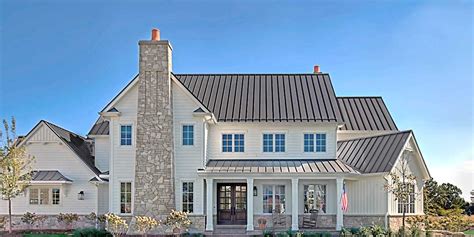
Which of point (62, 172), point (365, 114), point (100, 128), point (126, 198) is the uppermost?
point (365, 114)

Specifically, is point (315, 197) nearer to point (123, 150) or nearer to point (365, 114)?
point (365, 114)

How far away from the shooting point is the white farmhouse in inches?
1056

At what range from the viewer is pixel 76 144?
3169 centimetres

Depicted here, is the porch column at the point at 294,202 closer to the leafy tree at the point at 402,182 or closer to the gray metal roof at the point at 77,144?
the leafy tree at the point at 402,182

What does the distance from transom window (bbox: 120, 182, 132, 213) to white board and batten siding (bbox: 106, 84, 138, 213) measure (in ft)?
0.53

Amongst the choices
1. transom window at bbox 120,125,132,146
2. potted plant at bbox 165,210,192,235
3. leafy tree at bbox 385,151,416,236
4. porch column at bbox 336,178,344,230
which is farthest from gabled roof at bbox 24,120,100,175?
leafy tree at bbox 385,151,416,236

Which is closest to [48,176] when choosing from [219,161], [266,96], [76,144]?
[76,144]

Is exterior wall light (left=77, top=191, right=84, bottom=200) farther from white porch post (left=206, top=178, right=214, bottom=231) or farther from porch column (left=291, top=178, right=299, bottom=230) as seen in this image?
porch column (left=291, top=178, right=299, bottom=230)

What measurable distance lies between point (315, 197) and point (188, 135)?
273 inches

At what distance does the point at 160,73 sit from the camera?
27.3m

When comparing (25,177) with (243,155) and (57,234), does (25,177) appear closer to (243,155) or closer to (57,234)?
(57,234)

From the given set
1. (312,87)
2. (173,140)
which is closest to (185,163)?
(173,140)

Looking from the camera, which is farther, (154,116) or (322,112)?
(322,112)

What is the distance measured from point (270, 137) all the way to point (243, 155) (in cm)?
165
